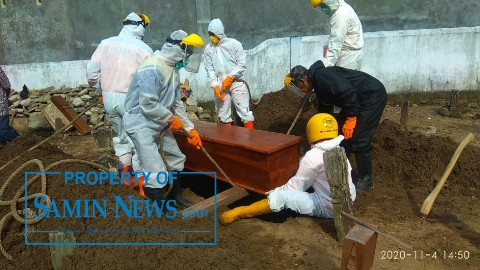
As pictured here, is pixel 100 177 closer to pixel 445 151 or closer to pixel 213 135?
pixel 213 135

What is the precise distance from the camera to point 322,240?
351 centimetres

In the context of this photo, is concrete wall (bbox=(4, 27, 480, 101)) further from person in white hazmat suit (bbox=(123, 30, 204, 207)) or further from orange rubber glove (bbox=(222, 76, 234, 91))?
person in white hazmat suit (bbox=(123, 30, 204, 207))

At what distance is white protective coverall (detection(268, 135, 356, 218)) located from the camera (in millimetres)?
3666

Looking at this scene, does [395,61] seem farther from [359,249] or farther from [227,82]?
[359,249]

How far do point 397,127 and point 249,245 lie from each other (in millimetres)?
2895

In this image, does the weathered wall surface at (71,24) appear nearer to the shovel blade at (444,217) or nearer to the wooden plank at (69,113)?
the wooden plank at (69,113)

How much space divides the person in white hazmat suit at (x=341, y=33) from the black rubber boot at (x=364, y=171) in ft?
3.65

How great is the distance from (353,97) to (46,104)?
6592 mm

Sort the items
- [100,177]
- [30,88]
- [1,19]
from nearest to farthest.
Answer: [100,177] < [30,88] < [1,19]

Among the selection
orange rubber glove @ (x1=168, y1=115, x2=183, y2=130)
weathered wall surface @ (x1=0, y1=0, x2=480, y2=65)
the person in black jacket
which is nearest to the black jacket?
the person in black jacket

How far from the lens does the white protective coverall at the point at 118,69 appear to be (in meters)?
4.61

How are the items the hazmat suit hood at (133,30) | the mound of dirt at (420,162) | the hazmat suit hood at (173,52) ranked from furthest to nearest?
the hazmat suit hood at (133,30)
the mound of dirt at (420,162)
the hazmat suit hood at (173,52)

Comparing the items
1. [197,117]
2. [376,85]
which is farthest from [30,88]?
[376,85]

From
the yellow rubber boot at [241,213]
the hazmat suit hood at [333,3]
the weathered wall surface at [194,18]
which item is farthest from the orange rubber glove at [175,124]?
the weathered wall surface at [194,18]
